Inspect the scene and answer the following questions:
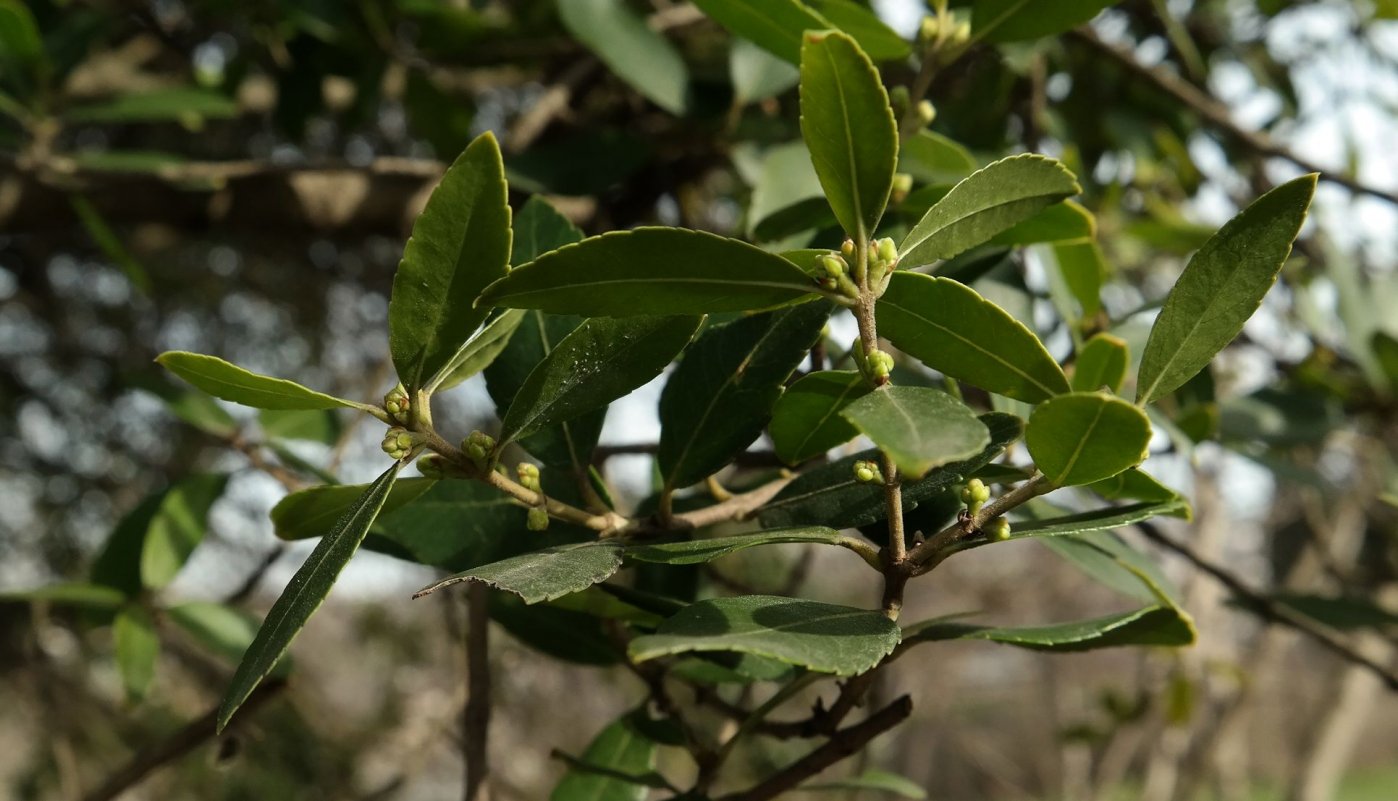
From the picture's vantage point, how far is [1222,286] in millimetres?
441

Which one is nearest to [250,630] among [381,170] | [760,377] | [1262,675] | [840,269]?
[381,170]

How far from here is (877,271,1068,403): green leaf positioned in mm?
442

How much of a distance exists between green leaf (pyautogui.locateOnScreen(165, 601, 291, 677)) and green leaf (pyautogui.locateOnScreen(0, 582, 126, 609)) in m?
0.05

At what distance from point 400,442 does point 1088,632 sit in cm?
30

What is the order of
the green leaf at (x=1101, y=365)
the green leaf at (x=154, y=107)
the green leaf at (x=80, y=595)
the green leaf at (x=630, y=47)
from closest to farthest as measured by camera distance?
the green leaf at (x=1101, y=365)
the green leaf at (x=80, y=595)
the green leaf at (x=630, y=47)
the green leaf at (x=154, y=107)

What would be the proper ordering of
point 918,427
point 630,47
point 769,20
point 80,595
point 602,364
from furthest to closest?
point 630,47 < point 80,595 < point 769,20 < point 602,364 < point 918,427

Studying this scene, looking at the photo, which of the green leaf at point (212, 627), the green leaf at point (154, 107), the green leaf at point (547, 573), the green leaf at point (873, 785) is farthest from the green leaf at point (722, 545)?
the green leaf at point (154, 107)

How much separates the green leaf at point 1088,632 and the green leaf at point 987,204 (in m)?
0.17

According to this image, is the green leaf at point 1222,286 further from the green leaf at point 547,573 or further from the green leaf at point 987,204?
the green leaf at point 547,573

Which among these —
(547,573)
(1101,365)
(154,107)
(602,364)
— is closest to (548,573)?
(547,573)

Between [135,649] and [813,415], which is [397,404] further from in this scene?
[135,649]

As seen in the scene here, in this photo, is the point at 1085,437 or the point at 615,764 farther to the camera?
the point at 615,764

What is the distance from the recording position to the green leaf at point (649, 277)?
0.40m

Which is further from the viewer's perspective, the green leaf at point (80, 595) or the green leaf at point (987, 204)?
the green leaf at point (80, 595)
